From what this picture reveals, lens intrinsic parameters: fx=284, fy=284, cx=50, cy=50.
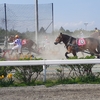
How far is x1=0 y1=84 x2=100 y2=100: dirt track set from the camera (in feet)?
22.8

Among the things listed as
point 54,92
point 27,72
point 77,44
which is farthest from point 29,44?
point 54,92

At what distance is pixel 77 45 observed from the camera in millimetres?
16141

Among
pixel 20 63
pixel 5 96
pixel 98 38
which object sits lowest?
pixel 5 96

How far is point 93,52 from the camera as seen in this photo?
16812 millimetres

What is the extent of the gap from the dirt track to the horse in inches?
315

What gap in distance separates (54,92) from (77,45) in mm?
8891

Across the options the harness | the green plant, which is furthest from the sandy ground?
the harness

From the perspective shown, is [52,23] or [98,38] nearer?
[98,38]

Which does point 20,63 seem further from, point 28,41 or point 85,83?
Result: point 28,41

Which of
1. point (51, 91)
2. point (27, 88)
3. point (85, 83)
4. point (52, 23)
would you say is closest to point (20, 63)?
point (27, 88)

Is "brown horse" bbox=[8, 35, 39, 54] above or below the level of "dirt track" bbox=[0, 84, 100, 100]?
above

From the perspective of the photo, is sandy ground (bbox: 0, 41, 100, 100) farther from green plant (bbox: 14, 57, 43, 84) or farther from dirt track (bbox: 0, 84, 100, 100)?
green plant (bbox: 14, 57, 43, 84)

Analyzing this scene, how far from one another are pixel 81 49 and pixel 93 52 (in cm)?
80

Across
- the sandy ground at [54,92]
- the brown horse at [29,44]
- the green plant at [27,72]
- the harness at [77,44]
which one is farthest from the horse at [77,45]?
the sandy ground at [54,92]
